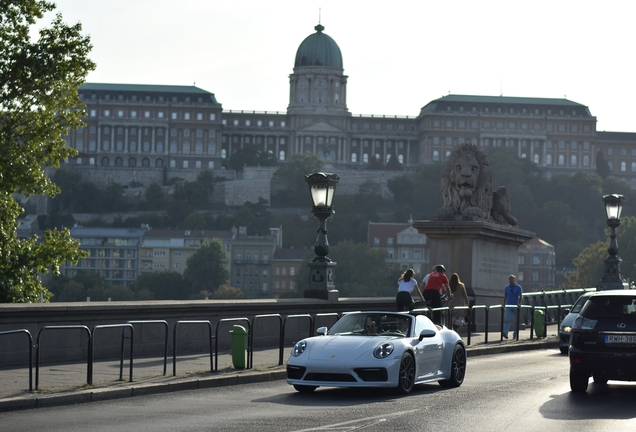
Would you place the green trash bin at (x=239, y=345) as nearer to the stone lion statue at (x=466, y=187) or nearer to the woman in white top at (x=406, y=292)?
the woman in white top at (x=406, y=292)

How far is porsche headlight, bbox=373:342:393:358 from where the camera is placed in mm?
16422

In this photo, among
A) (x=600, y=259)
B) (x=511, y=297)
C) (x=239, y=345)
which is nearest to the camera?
(x=239, y=345)

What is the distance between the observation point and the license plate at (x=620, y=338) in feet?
54.2

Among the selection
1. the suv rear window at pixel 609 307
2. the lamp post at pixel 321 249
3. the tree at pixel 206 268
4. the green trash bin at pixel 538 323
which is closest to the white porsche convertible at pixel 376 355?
the suv rear window at pixel 609 307

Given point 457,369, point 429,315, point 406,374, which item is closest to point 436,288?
point 429,315

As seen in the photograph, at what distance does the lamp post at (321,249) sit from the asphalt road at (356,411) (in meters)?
6.06

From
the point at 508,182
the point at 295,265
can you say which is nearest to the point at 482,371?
the point at 295,265

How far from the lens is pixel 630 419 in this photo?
14.5 meters

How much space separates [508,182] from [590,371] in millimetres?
181673

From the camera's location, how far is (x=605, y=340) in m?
16.7

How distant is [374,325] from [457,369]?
1.61 metres

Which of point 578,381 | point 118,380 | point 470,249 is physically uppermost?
point 470,249

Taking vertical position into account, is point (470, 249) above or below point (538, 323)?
above

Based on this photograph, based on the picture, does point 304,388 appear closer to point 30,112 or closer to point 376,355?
point 376,355
